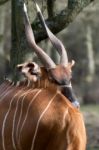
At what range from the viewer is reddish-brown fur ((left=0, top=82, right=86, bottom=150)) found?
548cm

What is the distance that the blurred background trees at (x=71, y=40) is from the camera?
896 cm

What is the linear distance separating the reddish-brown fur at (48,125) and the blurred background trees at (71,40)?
3.11 metres

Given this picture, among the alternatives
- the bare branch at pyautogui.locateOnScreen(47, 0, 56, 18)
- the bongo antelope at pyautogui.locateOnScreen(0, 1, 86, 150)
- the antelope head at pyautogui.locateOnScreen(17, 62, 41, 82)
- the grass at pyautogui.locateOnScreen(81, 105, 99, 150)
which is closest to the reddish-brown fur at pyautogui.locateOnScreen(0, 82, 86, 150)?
the bongo antelope at pyautogui.locateOnScreen(0, 1, 86, 150)

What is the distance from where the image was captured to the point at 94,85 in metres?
32.1

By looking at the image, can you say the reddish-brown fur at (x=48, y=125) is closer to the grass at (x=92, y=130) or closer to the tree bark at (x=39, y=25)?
the tree bark at (x=39, y=25)

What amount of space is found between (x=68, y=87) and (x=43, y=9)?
4.15 metres

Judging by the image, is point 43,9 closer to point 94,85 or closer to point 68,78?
point 68,78

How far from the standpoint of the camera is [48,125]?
5512 millimetres

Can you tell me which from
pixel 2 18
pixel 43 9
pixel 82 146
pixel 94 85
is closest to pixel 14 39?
pixel 43 9

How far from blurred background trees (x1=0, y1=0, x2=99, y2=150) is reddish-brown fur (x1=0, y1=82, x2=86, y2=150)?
10.2ft

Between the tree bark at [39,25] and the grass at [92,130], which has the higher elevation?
the tree bark at [39,25]

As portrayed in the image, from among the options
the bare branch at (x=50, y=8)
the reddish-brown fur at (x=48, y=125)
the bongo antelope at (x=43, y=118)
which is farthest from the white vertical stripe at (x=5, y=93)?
the bare branch at (x=50, y=8)

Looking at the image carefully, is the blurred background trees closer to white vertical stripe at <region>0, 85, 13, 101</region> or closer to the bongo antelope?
white vertical stripe at <region>0, 85, 13, 101</region>

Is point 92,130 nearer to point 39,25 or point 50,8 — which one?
point 50,8
